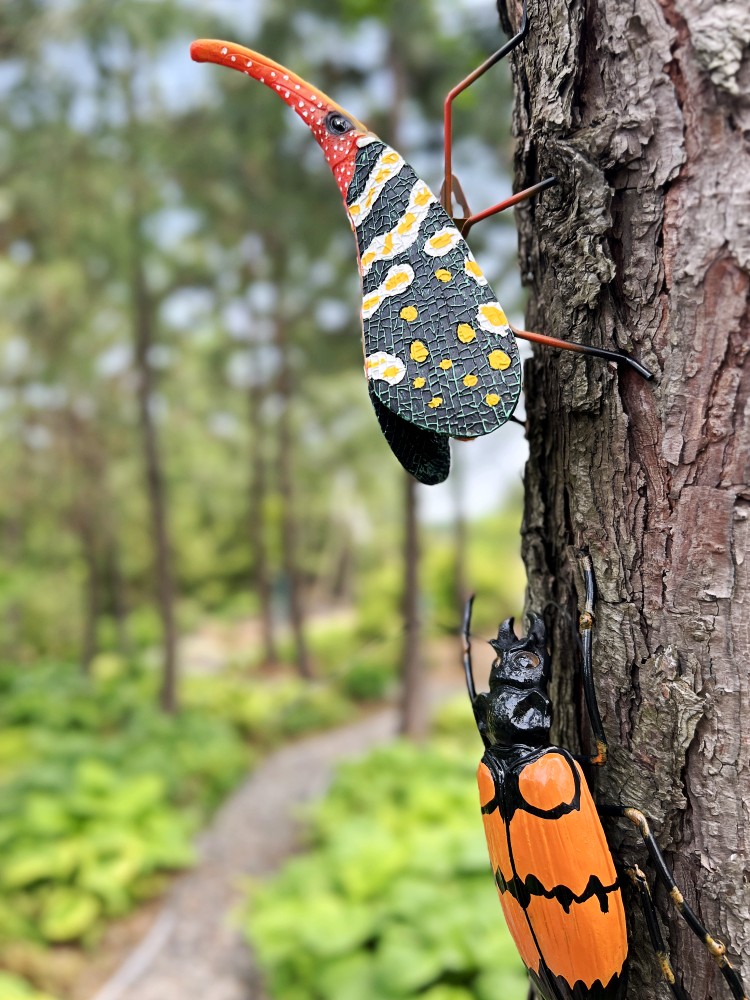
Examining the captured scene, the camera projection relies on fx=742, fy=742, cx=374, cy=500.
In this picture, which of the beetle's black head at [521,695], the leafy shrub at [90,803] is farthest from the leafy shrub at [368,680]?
the beetle's black head at [521,695]

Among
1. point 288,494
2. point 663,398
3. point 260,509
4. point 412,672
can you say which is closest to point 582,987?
point 663,398

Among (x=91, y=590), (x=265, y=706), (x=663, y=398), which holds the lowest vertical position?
(x=265, y=706)

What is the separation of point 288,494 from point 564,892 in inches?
460

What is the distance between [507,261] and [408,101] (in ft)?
7.08

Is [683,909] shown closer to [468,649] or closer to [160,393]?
[468,649]

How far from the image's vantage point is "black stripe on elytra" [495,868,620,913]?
36.6 inches

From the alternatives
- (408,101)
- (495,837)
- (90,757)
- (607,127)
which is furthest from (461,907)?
(408,101)

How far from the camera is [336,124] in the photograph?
1.05m

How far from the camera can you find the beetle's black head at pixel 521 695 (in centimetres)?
108

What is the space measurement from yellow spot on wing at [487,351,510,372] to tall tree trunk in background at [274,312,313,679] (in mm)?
10873

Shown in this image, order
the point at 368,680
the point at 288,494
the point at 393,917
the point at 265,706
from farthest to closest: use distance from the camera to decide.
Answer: the point at 368,680 < the point at 288,494 < the point at 265,706 < the point at 393,917

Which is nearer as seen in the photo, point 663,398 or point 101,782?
point 663,398

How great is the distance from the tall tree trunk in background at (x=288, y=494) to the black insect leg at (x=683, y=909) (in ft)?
36.2

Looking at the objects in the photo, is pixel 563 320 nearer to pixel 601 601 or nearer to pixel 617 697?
pixel 601 601
